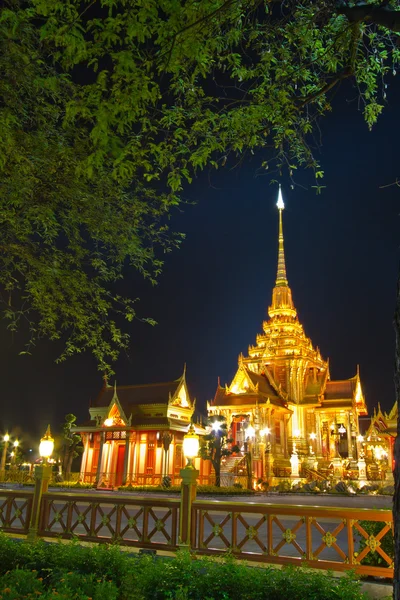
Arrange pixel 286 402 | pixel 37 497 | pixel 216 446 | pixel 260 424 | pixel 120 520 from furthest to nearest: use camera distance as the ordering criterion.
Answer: pixel 286 402
pixel 260 424
pixel 216 446
pixel 37 497
pixel 120 520

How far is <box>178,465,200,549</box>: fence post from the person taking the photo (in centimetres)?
891

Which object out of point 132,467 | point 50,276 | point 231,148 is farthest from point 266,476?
point 231,148

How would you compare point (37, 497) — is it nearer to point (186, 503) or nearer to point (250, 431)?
point (186, 503)

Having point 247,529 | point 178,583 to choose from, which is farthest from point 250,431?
point 178,583

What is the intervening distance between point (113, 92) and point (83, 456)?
33987mm

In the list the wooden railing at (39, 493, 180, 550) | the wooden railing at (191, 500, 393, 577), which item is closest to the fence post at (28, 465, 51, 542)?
the wooden railing at (39, 493, 180, 550)

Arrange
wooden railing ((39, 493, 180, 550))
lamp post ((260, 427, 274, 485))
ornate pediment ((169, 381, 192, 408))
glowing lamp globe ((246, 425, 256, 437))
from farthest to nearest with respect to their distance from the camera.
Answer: ornate pediment ((169, 381, 192, 408))
glowing lamp globe ((246, 425, 256, 437))
lamp post ((260, 427, 274, 485))
wooden railing ((39, 493, 180, 550))

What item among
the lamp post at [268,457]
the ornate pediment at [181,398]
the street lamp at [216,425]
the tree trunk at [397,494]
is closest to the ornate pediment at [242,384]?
the lamp post at [268,457]

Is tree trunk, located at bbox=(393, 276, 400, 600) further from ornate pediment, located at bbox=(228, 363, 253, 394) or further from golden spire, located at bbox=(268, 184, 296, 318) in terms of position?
golden spire, located at bbox=(268, 184, 296, 318)

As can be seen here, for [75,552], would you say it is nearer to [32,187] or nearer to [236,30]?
[32,187]

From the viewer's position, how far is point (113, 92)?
5.57m

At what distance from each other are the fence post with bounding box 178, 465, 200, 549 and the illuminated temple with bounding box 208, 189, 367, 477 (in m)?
26.2

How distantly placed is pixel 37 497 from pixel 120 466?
2461 centimetres

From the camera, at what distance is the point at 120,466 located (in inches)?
1359
